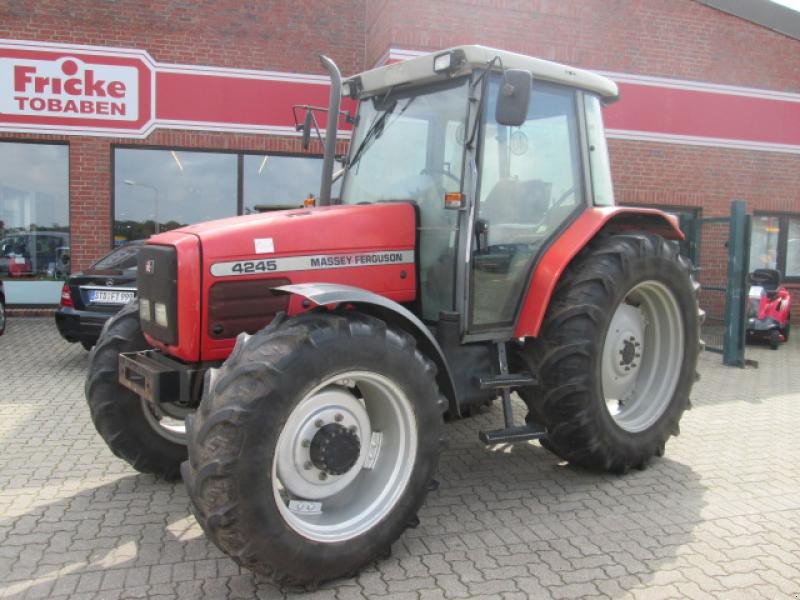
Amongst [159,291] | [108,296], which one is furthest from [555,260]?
[108,296]

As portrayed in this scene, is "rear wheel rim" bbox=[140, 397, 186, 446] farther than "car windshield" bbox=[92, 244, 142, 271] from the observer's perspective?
No

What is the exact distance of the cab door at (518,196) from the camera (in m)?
3.92

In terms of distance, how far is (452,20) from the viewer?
9.92 metres

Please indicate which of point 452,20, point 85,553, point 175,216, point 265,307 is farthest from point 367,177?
point 175,216

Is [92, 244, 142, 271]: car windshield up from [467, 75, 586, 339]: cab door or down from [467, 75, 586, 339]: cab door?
down

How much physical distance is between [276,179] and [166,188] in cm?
178

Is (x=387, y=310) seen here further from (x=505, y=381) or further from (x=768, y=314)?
(x=768, y=314)

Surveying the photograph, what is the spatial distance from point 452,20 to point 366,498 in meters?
8.38

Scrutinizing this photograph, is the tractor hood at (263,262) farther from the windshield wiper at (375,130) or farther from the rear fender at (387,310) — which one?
the windshield wiper at (375,130)

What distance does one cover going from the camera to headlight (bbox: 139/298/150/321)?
3668mm

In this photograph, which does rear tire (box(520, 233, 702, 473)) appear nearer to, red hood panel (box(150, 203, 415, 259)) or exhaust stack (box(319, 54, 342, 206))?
red hood panel (box(150, 203, 415, 259))

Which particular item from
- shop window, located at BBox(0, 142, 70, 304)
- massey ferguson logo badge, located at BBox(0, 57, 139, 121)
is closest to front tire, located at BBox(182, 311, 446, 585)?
massey ferguson logo badge, located at BBox(0, 57, 139, 121)

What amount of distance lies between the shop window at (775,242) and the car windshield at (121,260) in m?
10.4

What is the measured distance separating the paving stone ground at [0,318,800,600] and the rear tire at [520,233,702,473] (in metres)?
0.31
